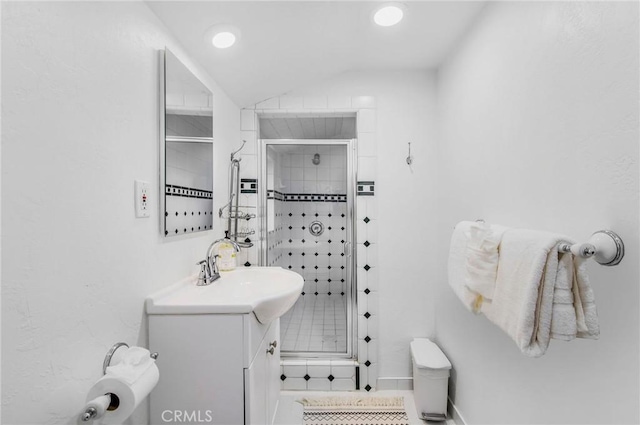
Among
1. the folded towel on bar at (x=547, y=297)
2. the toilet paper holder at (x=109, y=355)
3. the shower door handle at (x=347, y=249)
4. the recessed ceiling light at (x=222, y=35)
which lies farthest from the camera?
the shower door handle at (x=347, y=249)

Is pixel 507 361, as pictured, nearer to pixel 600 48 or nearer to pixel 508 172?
pixel 508 172

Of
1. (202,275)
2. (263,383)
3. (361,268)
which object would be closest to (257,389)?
(263,383)

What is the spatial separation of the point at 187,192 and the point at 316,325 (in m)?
1.60

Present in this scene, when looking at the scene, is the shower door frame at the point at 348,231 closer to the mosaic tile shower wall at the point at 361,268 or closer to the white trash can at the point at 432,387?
the mosaic tile shower wall at the point at 361,268

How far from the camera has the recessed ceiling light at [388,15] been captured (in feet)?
4.60

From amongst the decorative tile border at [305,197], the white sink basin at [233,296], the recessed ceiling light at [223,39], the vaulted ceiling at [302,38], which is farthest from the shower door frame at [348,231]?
the recessed ceiling light at [223,39]

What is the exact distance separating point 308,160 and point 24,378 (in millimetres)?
1989

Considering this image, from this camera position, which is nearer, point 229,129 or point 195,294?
point 195,294

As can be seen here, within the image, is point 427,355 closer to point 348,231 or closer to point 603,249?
point 348,231

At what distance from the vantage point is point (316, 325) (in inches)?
96.6

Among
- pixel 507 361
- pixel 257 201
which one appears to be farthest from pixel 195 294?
pixel 507 361

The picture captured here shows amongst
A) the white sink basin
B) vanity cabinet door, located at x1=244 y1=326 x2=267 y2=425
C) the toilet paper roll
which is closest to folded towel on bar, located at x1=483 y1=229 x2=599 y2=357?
the white sink basin

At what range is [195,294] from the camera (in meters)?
1.24

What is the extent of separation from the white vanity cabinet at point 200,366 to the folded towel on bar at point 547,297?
891 millimetres
